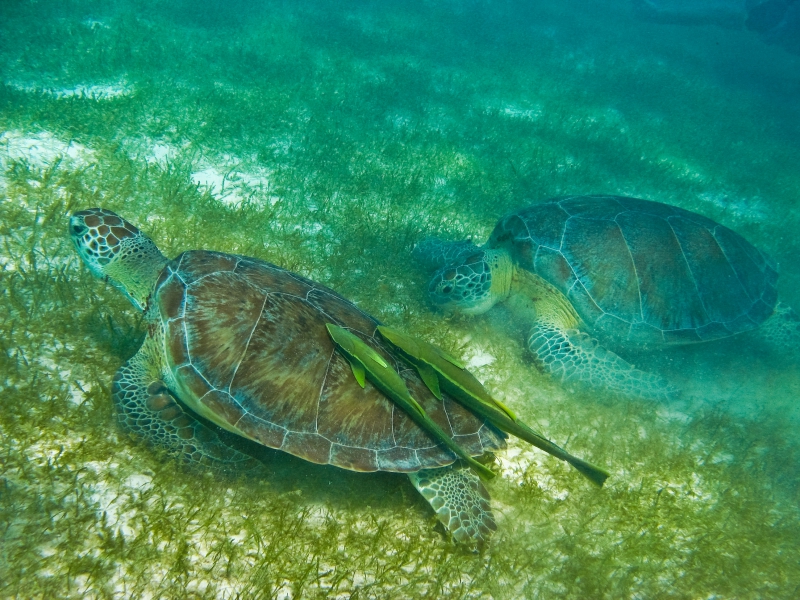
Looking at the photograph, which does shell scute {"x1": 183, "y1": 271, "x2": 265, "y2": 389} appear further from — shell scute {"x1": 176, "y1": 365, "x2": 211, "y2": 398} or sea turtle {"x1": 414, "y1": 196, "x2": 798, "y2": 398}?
sea turtle {"x1": 414, "y1": 196, "x2": 798, "y2": 398}

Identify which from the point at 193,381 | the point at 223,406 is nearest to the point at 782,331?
the point at 223,406

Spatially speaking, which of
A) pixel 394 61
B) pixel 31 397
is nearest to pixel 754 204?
pixel 394 61

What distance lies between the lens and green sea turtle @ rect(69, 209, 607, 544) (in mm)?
2348

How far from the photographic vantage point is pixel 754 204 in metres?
8.85

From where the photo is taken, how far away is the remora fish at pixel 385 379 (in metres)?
2.35

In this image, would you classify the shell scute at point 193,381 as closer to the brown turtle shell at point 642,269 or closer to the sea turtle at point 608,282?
the sea turtle at point 608,282

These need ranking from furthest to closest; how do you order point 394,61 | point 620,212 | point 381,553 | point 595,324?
point 394,61
point 620,212
point 595,324
point 381,553

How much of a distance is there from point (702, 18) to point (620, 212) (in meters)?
22.8

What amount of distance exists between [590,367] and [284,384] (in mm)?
2925

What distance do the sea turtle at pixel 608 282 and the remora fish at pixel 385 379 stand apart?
184 centimetres

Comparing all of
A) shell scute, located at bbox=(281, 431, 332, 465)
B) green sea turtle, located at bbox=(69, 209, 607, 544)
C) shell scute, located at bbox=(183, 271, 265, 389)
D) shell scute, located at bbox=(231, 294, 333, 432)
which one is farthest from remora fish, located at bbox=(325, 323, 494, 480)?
shell scute, located at bbox=(183, 271, 265, 389)

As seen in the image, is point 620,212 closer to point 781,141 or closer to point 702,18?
point 781,141

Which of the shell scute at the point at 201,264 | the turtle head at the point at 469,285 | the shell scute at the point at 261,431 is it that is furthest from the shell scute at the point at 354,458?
the turtle head at the point at 469,285

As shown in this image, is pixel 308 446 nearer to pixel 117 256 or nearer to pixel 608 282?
pixel 117 256
